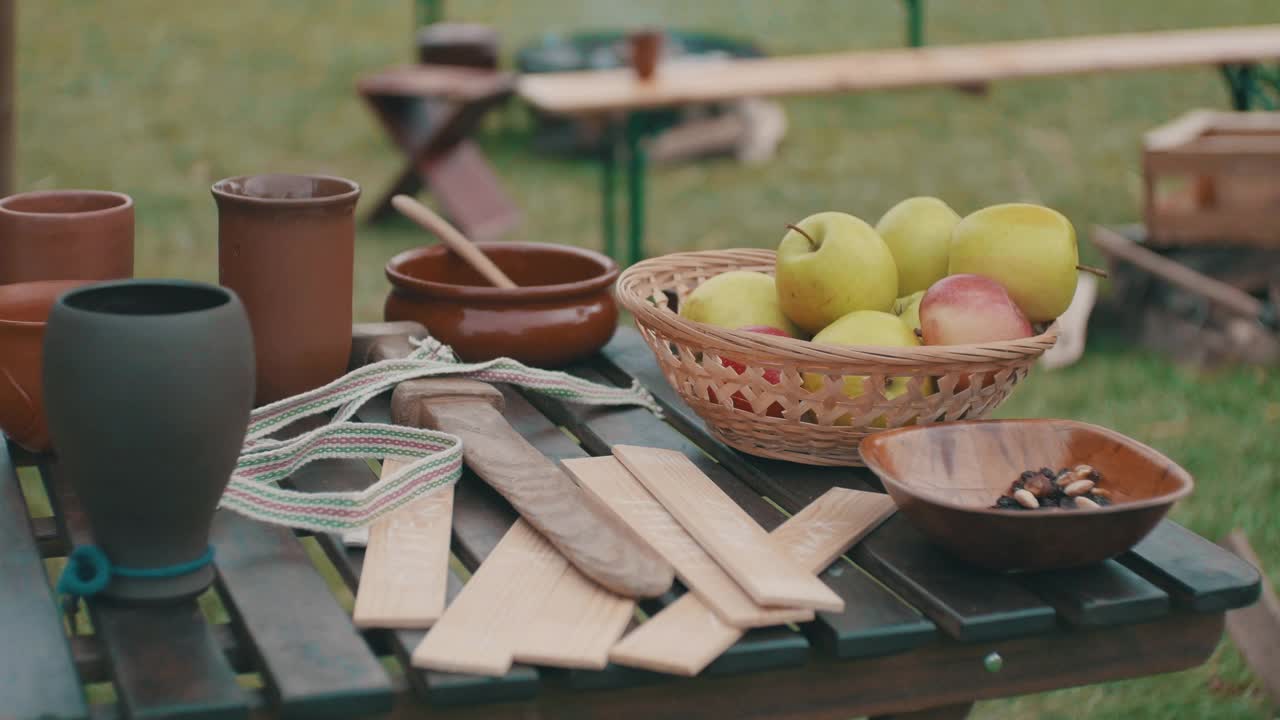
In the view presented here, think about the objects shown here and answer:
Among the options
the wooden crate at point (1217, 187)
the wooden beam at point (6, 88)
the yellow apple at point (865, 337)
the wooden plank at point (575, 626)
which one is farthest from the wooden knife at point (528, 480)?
the wooden crate at point (1217, 187)

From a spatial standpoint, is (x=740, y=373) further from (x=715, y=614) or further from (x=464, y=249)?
(x=464, y=249)

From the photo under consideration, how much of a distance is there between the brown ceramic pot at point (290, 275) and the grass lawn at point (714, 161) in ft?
5.63

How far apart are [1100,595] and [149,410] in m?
0.63

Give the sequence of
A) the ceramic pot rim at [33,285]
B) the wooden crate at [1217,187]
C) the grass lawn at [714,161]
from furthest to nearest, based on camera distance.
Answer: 1. the wooden crate at [1217,187]
2. the grass lawn at [714,161]
3. the ceramic pot rim at [33,285]

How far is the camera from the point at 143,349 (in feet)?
2.81

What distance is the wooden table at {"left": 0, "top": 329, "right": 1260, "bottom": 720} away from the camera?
85cm

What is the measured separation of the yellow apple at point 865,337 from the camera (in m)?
1.18

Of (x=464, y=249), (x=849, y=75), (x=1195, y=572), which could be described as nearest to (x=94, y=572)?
(x=464, y=249)

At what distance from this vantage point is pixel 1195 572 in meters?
1.04

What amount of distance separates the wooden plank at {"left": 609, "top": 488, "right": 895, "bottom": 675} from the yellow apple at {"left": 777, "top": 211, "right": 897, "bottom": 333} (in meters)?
0.19

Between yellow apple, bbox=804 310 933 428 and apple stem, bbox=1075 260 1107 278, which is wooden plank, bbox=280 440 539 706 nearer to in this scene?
yellow apple, bbox=804 310 933 428

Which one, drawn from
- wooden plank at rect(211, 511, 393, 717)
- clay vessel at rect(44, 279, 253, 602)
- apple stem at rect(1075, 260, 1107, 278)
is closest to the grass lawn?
apple stem at rect(1075, 260, 1107, 278)

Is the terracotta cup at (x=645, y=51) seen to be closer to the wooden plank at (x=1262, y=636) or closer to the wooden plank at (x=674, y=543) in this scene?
the wooden plank at (x=1262, y=636)

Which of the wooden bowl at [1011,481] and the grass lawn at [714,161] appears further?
the grass lawn at [714,161]
